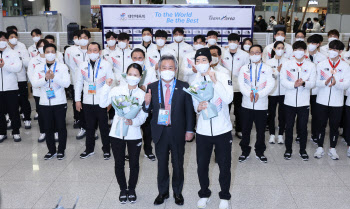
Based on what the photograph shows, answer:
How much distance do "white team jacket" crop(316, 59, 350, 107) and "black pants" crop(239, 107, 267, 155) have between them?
36.8 inches

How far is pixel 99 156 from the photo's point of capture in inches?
217

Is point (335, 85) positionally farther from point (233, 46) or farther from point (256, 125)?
point (233, 46)

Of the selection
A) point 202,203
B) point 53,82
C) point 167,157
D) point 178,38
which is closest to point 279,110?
point 178,38

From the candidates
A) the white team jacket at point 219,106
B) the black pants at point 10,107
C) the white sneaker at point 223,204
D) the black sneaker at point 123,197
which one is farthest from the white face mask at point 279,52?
the black pants at point 10,107

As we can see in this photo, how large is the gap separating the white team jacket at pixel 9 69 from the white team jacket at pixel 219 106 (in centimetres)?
354

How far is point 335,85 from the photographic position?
5.18m

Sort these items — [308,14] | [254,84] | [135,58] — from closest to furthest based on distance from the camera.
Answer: [135,58] → [254,84] → [308,14]

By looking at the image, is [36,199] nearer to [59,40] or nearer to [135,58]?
[135,58]

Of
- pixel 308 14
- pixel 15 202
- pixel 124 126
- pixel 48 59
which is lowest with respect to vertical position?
pixel 15 202

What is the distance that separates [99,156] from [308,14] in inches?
872

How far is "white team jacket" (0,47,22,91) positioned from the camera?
5.93 meters

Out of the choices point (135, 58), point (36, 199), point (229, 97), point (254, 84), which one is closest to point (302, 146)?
point (254, 84)

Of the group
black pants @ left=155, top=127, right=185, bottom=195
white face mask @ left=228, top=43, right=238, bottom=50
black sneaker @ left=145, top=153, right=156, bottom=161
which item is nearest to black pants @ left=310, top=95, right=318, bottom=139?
white face mask @ left=228, top=43, right=238, bottom=50

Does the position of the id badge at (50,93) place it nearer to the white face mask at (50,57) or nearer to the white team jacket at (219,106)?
the white face mask at (50,57)
